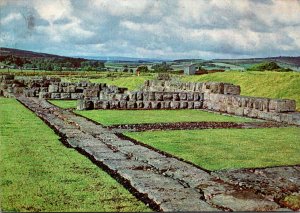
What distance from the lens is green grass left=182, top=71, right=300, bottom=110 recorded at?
2227cm

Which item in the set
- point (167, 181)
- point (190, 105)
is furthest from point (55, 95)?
point (167, 181)

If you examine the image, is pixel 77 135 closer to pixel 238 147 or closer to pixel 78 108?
pixel 238 147

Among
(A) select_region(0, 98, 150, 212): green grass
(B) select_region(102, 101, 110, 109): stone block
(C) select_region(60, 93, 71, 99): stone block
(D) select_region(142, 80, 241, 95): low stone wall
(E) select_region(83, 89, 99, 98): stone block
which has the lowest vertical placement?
(C) select_region(60, 93, 71, 99): stone block

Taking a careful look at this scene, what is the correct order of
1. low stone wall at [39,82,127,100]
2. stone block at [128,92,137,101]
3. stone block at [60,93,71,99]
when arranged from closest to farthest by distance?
stone block at [128,92,137,101] < low stone wall at [39,82,127,100] < stone block at [60,93,71,99]

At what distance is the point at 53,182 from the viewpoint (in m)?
6.64

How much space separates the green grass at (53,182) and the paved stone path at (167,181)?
0.28 metres

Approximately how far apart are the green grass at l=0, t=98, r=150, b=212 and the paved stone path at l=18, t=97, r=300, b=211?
0.28 m

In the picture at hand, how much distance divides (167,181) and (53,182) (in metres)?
1.69

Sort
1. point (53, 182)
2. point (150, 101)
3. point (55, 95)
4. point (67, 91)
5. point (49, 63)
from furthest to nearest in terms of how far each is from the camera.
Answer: point (49, 63) < point (67, 91) < point (55, 95) < point (150, 101) < point (53, 182)

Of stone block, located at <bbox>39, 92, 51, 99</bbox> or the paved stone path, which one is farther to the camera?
stone block, located at <bbox>39, 92, 51, 99</bbox>

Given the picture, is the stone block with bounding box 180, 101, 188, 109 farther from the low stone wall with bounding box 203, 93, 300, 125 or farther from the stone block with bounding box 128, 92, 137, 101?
the stone block with bounding box 128, 92, 137, 101

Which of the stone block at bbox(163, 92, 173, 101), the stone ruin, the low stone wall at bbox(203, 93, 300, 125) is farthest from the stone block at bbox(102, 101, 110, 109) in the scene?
the low stone wall at bbox(203, 93, 300, 125)

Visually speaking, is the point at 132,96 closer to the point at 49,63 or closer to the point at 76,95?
the point at 76,95

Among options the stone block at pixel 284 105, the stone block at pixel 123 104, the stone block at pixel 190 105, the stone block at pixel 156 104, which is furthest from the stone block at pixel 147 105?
the stone block at pixel 284 105
